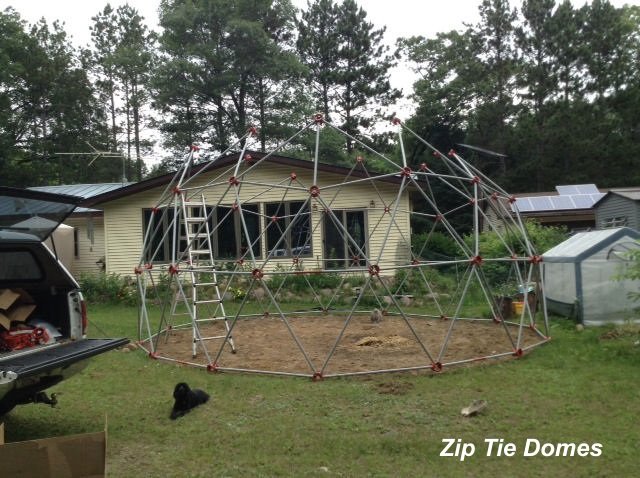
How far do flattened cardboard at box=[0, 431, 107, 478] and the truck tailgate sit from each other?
3.71ft

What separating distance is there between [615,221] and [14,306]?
723 inches

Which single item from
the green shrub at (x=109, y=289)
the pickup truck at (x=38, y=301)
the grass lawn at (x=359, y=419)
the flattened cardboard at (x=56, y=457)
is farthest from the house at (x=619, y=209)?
the flattened cardboard at (x=56, y=457)

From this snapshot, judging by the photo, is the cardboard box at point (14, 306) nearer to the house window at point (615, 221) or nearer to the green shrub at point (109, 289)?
the green shrub at point (109, 289)

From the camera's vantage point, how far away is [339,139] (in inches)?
1051

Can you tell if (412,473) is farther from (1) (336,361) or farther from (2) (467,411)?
(1) (336,361)

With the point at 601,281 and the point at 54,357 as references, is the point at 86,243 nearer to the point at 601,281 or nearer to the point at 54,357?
the point at 54,357

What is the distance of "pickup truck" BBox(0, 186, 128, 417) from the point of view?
4.30 metres

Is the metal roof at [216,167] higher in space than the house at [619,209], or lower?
higher

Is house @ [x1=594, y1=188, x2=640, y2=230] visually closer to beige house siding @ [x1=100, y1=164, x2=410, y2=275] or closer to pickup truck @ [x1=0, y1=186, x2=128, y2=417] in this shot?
beige house siding @ [x1=100, y1=164, x2=410, y2=275]

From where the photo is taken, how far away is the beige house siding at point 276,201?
608 inches

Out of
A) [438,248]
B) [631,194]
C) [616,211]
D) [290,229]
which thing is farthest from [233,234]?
[616,211]

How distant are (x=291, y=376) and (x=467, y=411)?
227 centimetres

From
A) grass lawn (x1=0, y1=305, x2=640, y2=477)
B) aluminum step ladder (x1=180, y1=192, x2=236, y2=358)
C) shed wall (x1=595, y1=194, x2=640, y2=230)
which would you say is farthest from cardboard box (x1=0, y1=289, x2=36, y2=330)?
shed wall (x1=595, y1=194, x2=640, y2=230)

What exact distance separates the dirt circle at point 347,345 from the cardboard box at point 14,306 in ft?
8.26
